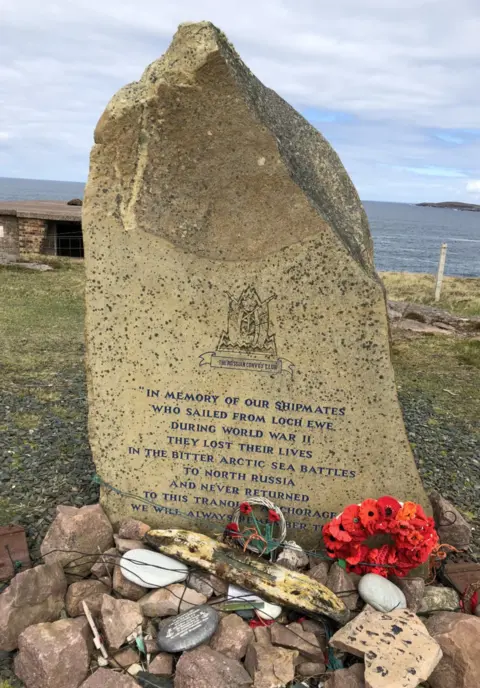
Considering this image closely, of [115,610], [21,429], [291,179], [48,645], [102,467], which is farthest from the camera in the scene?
[21,429]

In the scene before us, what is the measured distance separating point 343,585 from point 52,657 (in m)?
1.90

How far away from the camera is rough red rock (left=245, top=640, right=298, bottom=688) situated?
347 centimetres

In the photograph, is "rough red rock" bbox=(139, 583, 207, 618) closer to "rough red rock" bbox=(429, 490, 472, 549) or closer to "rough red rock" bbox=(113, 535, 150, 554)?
"rough red rock" bbox=(113, 535, 150, 554)

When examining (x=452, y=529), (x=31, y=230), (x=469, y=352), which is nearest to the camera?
(x=452, y=529)

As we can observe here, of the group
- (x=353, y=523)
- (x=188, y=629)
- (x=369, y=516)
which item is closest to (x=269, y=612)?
(x=188, y=629)

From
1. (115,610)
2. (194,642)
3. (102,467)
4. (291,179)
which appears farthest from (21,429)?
(291,179)

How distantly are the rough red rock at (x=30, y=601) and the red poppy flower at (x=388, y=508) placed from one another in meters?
2.23

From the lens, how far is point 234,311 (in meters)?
4.33

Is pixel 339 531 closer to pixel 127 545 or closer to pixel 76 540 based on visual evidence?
pixel 127 545

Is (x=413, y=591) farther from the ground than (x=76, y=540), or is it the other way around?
(x=76, y=540)

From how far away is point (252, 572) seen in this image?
4.04 meters

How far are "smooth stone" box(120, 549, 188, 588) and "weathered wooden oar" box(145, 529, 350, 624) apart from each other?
0.06 metres

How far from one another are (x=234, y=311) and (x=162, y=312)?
1.76 feet

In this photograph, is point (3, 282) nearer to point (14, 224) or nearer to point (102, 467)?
point (14, 224)
